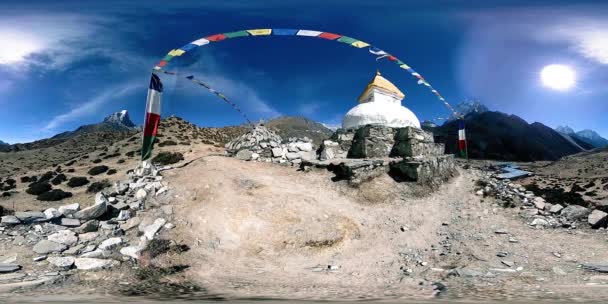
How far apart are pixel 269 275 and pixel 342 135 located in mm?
19253

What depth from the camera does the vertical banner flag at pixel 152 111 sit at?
18.5 metres

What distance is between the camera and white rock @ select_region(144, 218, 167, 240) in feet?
49.2

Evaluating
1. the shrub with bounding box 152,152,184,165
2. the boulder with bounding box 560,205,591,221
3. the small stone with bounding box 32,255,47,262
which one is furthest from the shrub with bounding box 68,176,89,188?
the boulder with bounding box 560,205,591,221

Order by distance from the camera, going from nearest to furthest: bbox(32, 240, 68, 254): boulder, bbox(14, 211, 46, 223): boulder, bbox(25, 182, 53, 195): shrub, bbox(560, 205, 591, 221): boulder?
bbox(32, 240, 68, 254): boulder, bbox(14, 211, 46, 223): boulder, bbox(560, 205, 591, 221): boulder, bbox(25, 182, 53, 195): shrub

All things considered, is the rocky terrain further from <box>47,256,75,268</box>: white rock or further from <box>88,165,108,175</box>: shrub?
<box>88,165,108,175</box>: shrub

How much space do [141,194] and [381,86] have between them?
2396cm

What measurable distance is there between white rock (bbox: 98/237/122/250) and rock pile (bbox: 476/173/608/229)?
1789 cm

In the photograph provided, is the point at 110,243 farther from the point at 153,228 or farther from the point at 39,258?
the point at 39,258

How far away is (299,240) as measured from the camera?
15680 mm

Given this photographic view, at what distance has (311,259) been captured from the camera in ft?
48.1

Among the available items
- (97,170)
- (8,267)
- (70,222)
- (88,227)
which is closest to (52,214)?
(70,222)

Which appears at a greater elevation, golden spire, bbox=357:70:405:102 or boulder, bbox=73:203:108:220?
golden spire, bbox=357:70:405:102

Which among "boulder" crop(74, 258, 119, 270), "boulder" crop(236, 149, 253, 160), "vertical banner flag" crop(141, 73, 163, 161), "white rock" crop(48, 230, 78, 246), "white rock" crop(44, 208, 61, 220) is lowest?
"boulder" crop(74, 258, 119, 270)

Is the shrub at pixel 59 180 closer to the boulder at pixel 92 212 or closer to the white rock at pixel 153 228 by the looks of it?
the boulder at pixel 92 212
